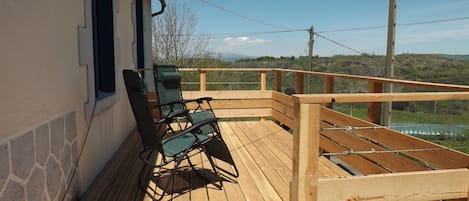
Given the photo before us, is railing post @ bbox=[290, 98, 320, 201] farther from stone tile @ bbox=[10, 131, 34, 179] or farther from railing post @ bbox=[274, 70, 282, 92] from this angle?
railing post @ bbox=[274, 70, 282, 92]

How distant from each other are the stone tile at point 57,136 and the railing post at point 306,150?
1.37 metres

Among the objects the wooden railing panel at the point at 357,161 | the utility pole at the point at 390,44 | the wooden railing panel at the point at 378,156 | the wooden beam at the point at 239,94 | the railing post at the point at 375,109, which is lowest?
the wooden railing panel at the point at 357,161

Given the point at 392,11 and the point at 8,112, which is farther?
the point at 392,11

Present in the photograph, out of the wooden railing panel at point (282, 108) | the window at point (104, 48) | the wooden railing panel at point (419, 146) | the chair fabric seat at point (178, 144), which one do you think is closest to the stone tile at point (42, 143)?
the chair fabric seat at point (178, 144)

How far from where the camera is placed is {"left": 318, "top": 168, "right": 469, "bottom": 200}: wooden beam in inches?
65.9

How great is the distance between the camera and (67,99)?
2.25 metres

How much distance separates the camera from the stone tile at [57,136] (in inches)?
78.1

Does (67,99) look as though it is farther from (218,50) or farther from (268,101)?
(218,50)

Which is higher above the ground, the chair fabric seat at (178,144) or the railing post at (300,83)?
the railing post at (300,83)

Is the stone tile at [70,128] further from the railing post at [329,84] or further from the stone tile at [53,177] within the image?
the railing post at [329,84]

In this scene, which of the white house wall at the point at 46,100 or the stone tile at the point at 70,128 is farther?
the stone tile at the point at 70,128

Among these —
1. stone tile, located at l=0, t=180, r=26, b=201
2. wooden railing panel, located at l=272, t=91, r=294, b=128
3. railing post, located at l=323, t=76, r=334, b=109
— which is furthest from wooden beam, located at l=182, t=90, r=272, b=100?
stone tile, located at l=0, t=180, r=26, b=201

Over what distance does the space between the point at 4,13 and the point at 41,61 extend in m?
0.41

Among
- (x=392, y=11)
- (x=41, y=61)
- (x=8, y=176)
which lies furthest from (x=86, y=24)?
(x=392, y=11)
